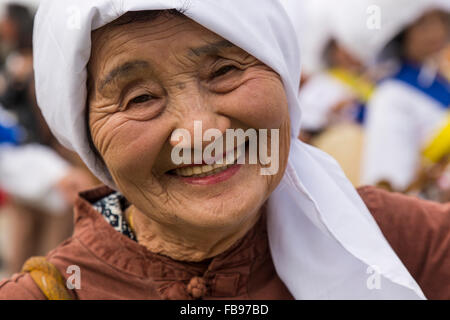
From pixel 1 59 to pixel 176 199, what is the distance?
7.98m

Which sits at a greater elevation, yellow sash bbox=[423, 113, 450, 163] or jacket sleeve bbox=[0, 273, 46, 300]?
jacket sleeve bbox=[0, 273, 46, 300]

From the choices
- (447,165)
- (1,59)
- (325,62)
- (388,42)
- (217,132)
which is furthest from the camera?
(1,59)

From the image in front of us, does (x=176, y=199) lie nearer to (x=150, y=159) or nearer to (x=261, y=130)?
(x=150, y=159)

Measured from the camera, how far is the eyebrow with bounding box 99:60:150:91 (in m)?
1.97

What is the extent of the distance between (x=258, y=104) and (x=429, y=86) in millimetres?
3293

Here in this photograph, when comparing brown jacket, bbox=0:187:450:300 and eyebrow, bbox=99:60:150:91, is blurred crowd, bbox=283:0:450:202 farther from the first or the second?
eyebrow, bbox=99:60:150:91

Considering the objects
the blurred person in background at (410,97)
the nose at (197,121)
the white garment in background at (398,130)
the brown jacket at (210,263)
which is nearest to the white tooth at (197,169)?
the nose at (197,121)

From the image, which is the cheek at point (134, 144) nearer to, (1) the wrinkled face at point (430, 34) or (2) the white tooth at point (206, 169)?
(2) the white tooth at point (206, 169)

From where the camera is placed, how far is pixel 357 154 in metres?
4.57

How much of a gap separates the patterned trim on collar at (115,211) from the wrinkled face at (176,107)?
0.97ft

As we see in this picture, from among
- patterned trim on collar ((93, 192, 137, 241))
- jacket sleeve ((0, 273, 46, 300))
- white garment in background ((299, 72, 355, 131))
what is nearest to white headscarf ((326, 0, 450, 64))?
white garment in background ((299, 72, 355, 131))

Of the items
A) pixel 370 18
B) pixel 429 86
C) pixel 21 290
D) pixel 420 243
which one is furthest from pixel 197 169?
pixel 429 86

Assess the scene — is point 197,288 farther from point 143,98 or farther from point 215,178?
point 143,98

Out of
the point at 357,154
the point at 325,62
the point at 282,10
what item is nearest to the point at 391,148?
the point at 357,154
